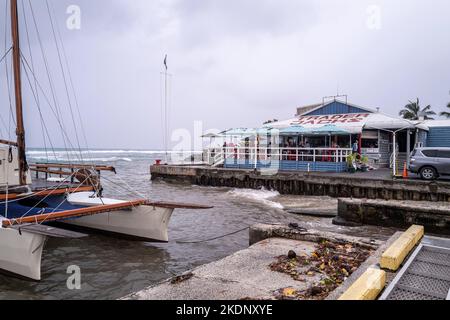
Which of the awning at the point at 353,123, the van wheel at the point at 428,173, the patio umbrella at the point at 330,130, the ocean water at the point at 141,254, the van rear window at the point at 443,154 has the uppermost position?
the awning at the point at 353,123

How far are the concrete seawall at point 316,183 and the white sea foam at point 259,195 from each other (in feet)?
1.84

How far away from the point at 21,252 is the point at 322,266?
6.03 meters

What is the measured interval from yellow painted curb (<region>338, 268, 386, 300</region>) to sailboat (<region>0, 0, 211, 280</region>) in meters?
5.18

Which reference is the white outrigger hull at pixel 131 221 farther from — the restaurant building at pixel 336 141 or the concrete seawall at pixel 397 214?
the restaurant building at pixel 336 141

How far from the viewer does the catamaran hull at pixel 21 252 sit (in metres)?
6.91

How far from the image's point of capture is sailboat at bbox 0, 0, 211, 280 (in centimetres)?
701

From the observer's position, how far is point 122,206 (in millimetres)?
9117

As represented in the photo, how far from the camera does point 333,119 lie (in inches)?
1016

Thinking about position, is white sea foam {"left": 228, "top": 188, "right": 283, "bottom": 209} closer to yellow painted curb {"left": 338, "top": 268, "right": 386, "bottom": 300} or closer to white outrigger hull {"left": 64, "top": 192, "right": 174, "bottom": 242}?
white outrigger hull {"left": 64, "top": 192, "right": 174, "bottom": 242}

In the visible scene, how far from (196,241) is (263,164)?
46.1ft

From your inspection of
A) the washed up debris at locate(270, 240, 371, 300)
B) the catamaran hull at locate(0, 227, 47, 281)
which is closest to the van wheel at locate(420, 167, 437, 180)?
the washed up debris at locate(270, 240, 371, 300)

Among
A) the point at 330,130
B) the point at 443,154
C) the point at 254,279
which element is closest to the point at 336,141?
the point at 330,130

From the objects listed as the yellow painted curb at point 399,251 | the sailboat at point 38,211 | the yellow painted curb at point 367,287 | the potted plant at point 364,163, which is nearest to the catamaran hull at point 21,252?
the sailboat at point 38,211
